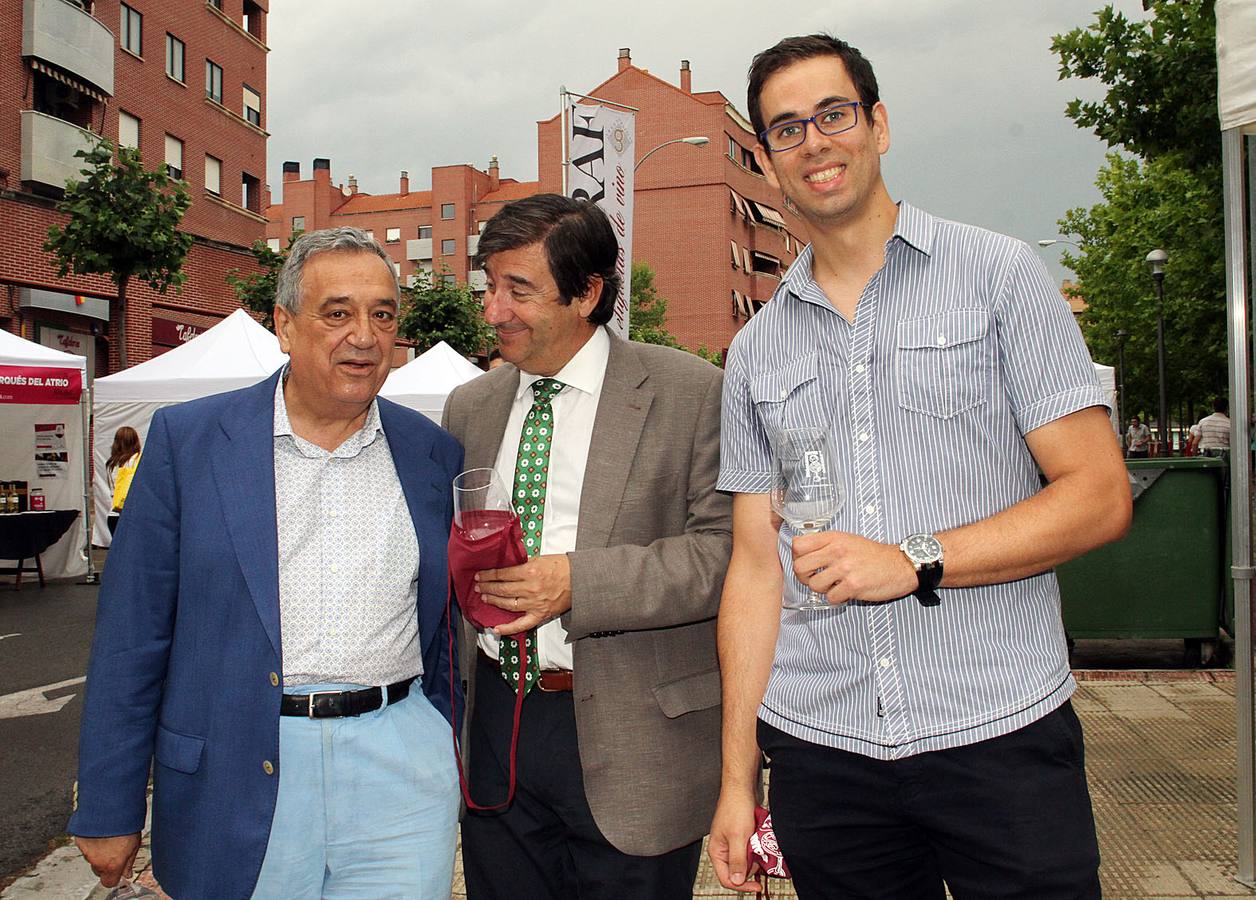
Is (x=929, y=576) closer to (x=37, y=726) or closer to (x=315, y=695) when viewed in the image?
(x=315, y=695)

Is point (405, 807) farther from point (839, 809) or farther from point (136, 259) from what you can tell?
point (136, 259)

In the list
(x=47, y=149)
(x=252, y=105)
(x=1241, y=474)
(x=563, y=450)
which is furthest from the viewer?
(x=252, y=105)

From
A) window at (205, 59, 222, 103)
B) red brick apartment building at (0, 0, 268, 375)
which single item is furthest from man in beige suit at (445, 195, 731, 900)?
window at (205, 59, 222, 103)

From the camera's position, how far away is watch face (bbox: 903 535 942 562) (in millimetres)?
1712

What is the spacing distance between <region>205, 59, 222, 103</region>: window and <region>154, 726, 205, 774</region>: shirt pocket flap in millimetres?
29848

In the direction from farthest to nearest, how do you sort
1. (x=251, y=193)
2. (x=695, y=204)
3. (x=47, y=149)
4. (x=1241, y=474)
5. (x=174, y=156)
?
(x=695, y=204), (x=251, y=193), (x=174, y=156), (x=47, y=149), (x=1241, y=474)

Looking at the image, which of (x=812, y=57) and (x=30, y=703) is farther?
(x=30, y=703)

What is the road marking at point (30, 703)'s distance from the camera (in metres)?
6.76

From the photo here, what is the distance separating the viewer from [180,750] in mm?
2242

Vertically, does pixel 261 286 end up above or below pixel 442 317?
below

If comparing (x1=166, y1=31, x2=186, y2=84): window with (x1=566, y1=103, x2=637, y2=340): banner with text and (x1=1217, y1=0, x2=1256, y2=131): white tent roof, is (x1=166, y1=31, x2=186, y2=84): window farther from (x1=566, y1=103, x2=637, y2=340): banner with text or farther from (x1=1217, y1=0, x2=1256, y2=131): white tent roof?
(x1=1217, y1=0, x2=1256, y2=131): white tent roof

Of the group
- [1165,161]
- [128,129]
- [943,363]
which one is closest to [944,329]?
[943,363]

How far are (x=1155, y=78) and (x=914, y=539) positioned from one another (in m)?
14.2

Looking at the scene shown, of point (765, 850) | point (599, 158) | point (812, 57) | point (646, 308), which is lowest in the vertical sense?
point (765, 850)
